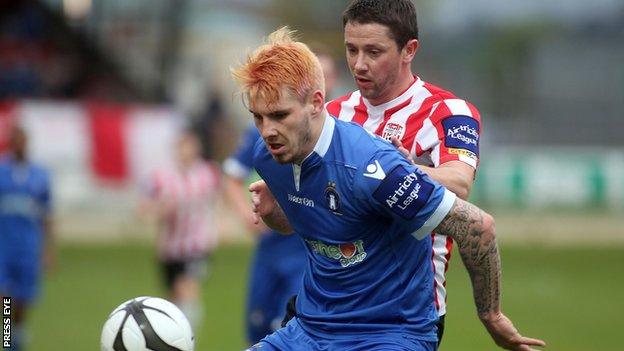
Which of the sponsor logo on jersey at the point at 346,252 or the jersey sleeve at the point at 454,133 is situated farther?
the jersey sleeve at the point at 454,133

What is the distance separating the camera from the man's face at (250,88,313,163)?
5.07 meters

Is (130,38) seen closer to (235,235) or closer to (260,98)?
(235,235)

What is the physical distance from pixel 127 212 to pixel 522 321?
10.4m

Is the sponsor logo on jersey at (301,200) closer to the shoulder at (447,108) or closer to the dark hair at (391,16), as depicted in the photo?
the shoulder at (447,108)

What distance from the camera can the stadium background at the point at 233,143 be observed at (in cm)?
1542

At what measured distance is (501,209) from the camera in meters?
24.0

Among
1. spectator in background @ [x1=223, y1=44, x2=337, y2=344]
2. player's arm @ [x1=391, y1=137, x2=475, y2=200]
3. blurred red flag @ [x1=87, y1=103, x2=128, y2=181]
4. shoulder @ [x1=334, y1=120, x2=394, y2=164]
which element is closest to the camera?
shoulder @ [x1=334, y1=120, x2=394, y2=164]

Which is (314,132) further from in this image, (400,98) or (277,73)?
(400,98)

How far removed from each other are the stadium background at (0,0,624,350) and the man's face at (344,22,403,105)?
684cm

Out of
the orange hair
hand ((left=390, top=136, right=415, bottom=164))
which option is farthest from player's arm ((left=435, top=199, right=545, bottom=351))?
the orange hair

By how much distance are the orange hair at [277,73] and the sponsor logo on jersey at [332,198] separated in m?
0.39

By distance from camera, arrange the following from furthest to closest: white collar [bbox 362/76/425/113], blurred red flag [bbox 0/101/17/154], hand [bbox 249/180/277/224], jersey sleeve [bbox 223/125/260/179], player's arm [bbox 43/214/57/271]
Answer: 1. blurred red flag [bbox 0/101/17/154]
2. player's arm [bbox 43/214/57/271]
3. jersey sleeve [bbox 223/125/260/179]
4. white collar [bbox 362/76/425/113]
5. hand [bbox 249/180/277/224]

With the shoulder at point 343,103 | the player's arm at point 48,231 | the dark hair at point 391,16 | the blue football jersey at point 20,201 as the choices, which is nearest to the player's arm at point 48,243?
the player's arm at point 48,231

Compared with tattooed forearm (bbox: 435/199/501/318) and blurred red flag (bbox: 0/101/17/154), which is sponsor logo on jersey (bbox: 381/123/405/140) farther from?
blurred red flag (bbox: 0/101/17/154)
